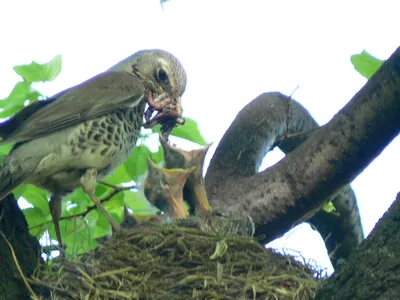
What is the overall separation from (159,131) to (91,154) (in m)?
0.69

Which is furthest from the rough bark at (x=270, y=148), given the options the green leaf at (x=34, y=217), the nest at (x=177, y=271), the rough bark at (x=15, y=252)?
the rough bark at (x=15, y=252)

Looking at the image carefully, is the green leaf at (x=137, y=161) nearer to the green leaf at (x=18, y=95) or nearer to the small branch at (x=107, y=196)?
the small branch at (x=107, y=196)

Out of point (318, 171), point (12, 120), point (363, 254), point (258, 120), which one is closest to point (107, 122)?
point (12, 120)

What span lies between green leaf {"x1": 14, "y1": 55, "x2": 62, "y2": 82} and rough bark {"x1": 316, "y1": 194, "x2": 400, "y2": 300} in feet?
8.65

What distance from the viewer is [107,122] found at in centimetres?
469

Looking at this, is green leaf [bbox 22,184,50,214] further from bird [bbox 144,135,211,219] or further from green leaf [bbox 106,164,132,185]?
bird [bbox 144,135,211,219]

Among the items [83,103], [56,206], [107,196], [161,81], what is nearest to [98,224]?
[107,196]

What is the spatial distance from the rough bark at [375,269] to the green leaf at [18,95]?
8.88 feet

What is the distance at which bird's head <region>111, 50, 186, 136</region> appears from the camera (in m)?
5.02

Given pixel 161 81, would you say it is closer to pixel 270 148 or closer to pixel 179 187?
pixel 270 148

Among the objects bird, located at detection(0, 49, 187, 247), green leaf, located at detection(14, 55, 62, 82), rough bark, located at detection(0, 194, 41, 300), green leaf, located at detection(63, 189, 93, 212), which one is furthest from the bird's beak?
rough bark, located at detection(0, 194, 41, 300)

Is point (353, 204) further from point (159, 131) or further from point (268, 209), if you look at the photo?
point (159, 131)

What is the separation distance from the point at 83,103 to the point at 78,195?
632 mm

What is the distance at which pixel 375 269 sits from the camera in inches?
94.9
